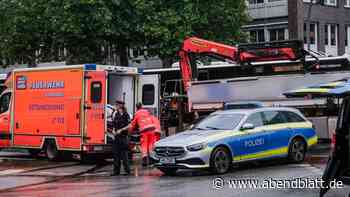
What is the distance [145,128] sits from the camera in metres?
18.1

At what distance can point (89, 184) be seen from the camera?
49.0 feet

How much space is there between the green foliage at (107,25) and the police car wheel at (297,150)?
1587cm

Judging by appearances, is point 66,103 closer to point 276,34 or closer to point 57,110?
point 57,110

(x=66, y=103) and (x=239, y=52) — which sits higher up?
(x=239, y=52)

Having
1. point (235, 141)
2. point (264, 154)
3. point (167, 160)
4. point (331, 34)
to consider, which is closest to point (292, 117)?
point (264, 154)

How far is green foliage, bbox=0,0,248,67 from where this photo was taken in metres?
32.2

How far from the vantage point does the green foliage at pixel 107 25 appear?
32.2 metres

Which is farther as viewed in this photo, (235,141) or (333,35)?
(333,35)

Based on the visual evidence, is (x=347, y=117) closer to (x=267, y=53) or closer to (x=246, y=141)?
(x=246, y=141)

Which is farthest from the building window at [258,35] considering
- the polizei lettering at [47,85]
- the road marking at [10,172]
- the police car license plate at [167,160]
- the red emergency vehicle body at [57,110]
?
the police car license plate at [167,160]

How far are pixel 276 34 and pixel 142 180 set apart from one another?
32.5 meters

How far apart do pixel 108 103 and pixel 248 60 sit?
565 cm

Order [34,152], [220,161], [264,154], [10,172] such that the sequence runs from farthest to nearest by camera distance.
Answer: [34,152]
[10,172]
[264,154]
[220,161]

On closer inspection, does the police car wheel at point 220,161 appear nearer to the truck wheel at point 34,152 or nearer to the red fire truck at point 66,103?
the red fire truck at point 66,103
